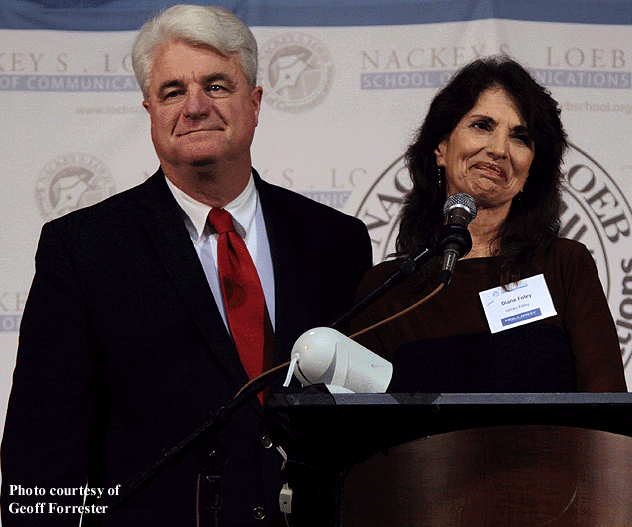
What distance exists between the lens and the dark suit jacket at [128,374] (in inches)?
79.4

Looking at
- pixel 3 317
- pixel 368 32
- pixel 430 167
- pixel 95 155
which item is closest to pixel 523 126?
pixel 430 167

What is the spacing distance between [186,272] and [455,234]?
2.77ft

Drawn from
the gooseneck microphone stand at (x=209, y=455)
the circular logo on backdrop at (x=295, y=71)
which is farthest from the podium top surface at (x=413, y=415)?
the circular logo on backdrop at (x=295, y=71)

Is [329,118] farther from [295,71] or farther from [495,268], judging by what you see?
[495,268]

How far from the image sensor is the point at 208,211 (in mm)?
2285

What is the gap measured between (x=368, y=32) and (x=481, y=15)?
17.1 inches

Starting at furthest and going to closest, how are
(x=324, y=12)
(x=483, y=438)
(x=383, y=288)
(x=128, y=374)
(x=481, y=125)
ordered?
(x=324, y=12)
(x=481, y=125)
(x=128, y=374)
(x=383, y=288)
(x=483, y=438)

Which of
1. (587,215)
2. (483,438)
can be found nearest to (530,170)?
→ (587,215)

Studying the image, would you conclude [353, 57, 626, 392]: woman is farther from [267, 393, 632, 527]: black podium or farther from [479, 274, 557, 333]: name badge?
[267, 393, 632, 527]: black podium

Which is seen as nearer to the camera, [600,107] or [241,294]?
[241,294]

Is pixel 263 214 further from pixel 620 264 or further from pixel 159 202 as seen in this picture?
pixel 620 264

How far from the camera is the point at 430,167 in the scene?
101 inches

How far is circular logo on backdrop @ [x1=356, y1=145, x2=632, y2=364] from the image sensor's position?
304 centimetres

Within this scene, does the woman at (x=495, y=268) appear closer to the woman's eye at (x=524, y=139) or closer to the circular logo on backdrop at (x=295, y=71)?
the woman's eye at (x=524, y=139)
